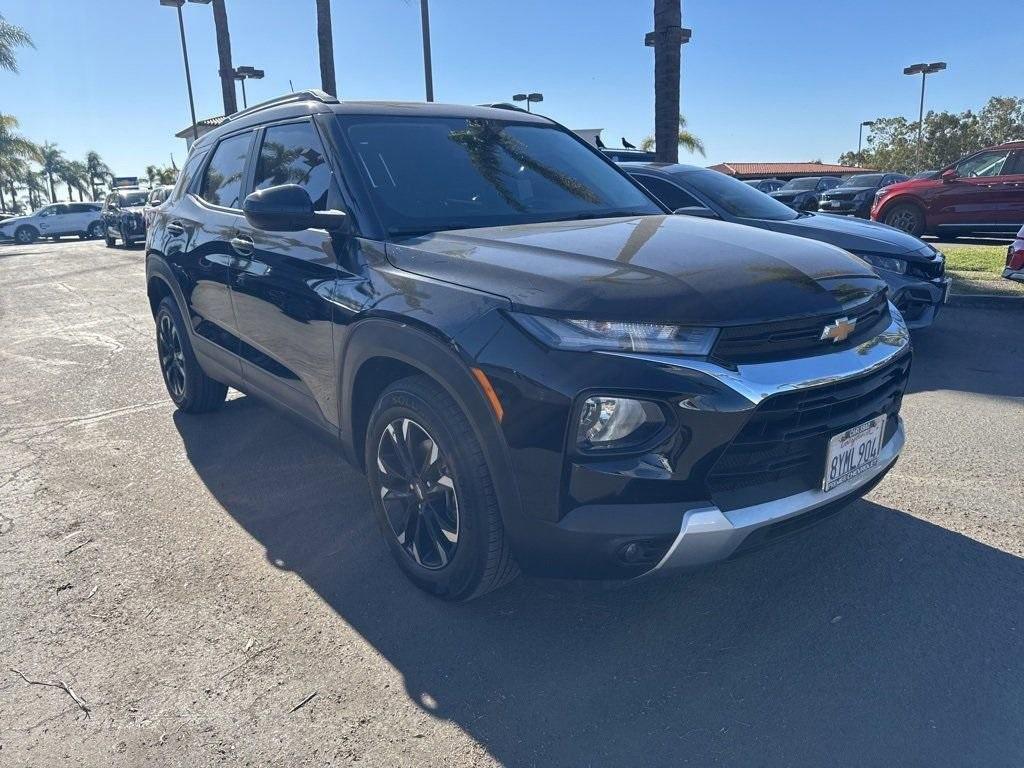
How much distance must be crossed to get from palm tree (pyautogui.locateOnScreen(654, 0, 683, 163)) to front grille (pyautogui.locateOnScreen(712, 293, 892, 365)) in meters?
8.14

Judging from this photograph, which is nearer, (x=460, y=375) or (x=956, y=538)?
(x=460, y=375)

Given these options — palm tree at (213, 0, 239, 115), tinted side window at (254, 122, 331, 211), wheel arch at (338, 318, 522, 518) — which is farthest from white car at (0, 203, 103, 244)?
wheel arch at (338, 318, 522, 518)

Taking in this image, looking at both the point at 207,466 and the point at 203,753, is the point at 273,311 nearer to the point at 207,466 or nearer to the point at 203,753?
the point at 207,466

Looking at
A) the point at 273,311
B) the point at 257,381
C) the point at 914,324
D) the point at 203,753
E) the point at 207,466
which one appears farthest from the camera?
the point at 914,324

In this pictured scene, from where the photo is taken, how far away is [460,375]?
2436 mm

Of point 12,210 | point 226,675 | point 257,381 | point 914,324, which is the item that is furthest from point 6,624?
point 12,210

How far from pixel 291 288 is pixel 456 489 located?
55.1 inches

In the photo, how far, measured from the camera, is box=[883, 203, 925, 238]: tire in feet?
43.5

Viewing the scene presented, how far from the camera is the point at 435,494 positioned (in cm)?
273

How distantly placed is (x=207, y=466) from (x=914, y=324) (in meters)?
5.17

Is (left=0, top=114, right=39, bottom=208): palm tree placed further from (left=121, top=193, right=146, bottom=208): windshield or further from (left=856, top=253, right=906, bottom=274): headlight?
(left=856, top=253, right=906, bottom=274): headlight

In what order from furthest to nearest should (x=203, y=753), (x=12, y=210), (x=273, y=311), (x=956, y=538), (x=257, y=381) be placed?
1. (x=12, y=210)
2. (x=257, y=381)
3. (x=273, y=311)
4. (x=956, y=538)
5. (x=203, y=753)

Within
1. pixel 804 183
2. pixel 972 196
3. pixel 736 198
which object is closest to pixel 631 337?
pixel 736 198

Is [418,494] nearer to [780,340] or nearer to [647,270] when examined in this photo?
[647,270]
